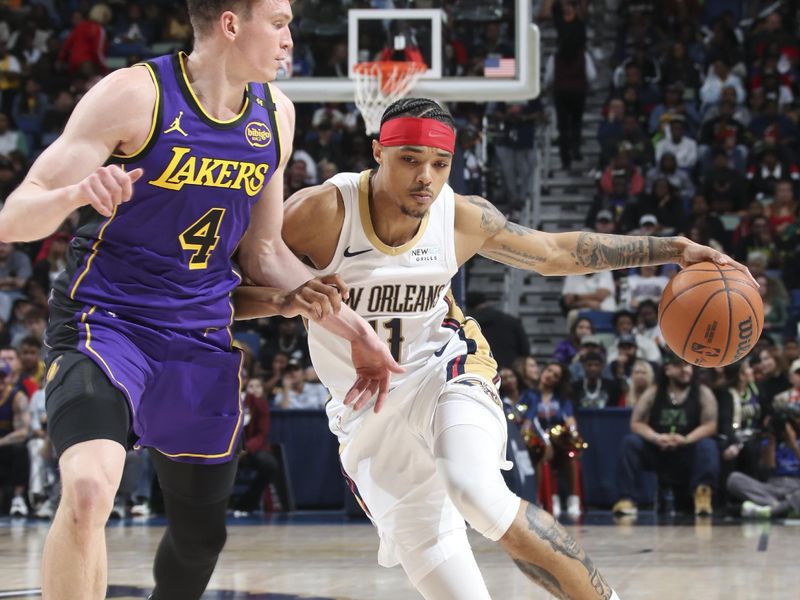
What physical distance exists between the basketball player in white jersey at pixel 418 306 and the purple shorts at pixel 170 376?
11.9 inches

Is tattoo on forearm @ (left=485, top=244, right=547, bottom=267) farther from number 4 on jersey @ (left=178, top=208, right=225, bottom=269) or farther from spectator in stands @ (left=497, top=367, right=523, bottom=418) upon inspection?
spectator in stands @ (left=497, top=367, right=523, bottom=418)

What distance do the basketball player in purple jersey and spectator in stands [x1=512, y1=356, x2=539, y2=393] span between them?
7266 millimetres

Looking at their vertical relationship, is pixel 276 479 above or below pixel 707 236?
below

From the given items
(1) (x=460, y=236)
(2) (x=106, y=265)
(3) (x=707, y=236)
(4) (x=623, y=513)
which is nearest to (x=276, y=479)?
(4) (x=623, y=513)

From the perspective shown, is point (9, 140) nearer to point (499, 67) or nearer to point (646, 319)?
point (499, 67)

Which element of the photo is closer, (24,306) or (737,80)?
(24,306)

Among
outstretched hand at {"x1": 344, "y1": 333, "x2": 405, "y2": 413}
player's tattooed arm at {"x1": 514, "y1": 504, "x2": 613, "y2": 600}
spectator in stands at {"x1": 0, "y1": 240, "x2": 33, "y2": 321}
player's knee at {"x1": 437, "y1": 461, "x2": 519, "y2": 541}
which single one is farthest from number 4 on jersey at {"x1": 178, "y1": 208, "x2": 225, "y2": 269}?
spectator in stands at {"x1": 0, "y1": 240, "x2": 33, "y2": 321}

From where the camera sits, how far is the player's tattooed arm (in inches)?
153

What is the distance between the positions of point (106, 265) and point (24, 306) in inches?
364

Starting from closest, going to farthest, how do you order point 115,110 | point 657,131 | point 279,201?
point 115,110 → point 279,201 → point 657,131

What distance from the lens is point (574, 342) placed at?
1260cm

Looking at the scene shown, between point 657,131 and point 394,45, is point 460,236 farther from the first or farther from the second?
point 657,131

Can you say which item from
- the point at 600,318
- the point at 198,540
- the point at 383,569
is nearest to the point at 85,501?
the point at 198,540

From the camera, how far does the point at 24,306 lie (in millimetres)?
12500
